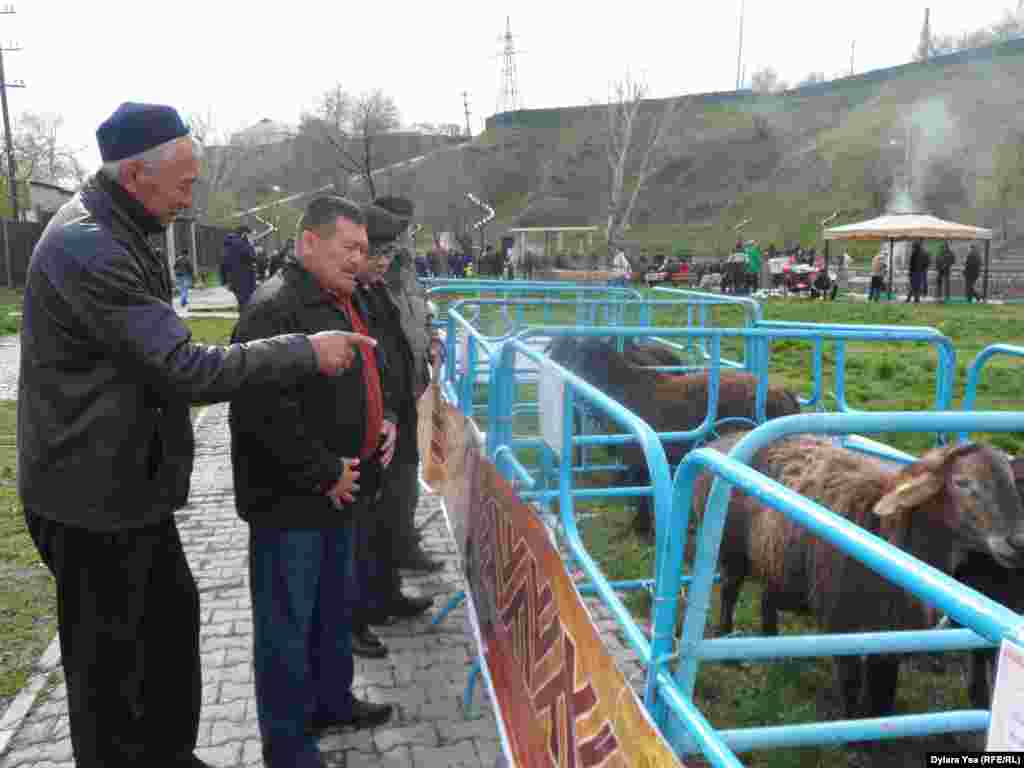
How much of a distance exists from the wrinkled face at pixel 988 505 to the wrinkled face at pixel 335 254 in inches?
88.4

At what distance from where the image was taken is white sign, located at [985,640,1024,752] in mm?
982

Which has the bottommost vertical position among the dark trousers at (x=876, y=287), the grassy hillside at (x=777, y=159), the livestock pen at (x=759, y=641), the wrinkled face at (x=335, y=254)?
the dark trousers at (x=876, y=287)

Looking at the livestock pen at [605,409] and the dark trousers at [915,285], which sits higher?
the livestock pen at [605,409]

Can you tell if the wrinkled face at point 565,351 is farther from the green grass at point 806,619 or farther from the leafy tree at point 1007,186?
the leafy tree at point 1007,186

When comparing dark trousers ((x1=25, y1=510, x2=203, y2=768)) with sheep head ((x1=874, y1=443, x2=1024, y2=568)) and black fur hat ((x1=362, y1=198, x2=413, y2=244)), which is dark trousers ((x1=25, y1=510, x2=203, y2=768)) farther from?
sheep head ((x1=874, y1=443, x2=1024, y2=568))

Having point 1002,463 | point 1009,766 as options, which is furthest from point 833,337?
point 1009,766

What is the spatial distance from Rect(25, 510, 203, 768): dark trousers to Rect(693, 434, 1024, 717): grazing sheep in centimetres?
245

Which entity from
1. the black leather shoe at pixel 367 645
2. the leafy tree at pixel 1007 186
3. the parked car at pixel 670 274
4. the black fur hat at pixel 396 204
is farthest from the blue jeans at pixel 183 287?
the leafy tree at pixel 1007 186

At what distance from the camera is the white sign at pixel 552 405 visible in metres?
2.94

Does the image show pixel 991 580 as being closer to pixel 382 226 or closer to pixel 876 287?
pixel 382 226

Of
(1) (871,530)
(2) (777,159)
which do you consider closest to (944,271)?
(1) (871,530)

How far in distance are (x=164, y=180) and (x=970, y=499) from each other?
285 cm

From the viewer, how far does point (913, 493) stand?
2.97 m

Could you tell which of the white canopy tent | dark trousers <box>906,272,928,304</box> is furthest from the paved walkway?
the white canopy tent
